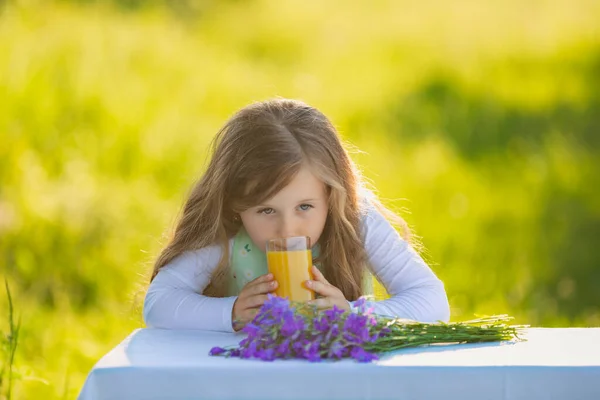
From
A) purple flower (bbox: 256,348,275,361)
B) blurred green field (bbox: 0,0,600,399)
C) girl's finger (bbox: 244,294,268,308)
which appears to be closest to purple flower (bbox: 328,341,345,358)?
purple flower (bbox: 256,348,275,361)

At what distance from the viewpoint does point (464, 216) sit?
725 cm

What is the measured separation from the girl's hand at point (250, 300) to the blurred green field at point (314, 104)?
1335 mm

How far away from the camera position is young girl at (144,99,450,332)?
107 inches

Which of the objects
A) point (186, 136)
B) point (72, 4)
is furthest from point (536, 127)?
point (72, 4)

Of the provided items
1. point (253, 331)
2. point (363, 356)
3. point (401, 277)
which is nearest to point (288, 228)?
point (401, 277)

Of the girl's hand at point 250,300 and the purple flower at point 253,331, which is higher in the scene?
the girl's hand at point 250,300

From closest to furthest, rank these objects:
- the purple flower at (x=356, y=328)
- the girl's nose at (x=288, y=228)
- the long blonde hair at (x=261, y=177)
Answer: the purple flower at (x=356, y=328) < the girl's nose at (x=288, y=228) < the long blonde hair at (x=261, y=177)

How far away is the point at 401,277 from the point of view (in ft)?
9.52

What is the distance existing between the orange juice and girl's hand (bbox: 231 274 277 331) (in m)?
0.03

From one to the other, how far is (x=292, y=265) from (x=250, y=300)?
0.60 feet

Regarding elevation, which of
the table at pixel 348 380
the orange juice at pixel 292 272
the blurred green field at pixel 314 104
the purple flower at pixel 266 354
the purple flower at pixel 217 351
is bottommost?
the table at pixel 348 380

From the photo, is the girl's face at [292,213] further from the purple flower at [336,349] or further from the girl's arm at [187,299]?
the purple flower at [336,349]

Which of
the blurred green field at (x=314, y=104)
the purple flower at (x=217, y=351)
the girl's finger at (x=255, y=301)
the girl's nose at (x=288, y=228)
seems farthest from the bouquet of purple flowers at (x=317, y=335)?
the blurred green field at (x=314, y=104)

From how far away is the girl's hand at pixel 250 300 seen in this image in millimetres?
2574
